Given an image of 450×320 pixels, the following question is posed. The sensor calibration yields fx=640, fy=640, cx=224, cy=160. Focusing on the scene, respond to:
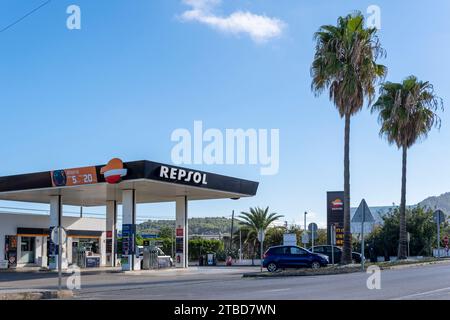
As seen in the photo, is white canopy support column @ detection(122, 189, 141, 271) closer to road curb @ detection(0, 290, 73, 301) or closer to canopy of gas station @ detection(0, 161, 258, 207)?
canopy of gas station @ detection(0, 161, 258, 207)

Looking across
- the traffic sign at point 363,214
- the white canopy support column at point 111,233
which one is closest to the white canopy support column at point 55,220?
the white canopy support column at point 111,233

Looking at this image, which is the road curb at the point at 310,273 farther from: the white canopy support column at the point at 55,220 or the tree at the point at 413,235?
the tree at the point at 413,235

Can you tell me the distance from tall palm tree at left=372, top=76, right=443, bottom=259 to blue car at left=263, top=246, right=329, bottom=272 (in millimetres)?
10273

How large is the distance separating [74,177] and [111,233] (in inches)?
450

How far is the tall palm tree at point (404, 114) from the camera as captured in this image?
43000 mm

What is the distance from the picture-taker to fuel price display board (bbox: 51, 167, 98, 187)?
1411 inches

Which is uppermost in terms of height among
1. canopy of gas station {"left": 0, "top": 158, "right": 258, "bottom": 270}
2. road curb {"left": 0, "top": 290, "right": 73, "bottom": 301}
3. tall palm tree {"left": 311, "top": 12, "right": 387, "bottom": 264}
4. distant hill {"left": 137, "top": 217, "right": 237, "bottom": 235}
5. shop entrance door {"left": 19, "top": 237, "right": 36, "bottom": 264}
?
tall palm tree {"left": 311, "top": 12, "right": 387, "bottom": 264}

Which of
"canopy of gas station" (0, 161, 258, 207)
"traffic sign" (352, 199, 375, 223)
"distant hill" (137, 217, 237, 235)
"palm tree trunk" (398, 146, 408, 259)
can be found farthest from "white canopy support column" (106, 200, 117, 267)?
"distant hill" (137, 217, 237, 235)

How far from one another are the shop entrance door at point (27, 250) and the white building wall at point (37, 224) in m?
0.36
